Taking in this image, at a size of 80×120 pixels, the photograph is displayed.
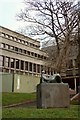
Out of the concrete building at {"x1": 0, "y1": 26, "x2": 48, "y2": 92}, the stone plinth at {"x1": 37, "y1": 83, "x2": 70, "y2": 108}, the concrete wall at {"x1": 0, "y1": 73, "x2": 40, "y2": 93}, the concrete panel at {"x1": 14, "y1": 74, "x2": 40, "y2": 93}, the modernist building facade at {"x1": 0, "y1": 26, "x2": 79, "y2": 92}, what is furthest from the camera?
the modernist building facade at {"x1": 0, "y1": 26, "x2": 79, "y2": 92}

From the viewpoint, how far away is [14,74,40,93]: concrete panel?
49844mm

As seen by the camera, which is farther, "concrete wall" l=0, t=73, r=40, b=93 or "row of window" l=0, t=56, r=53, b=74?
"row of window" l=0, t=56, r=53, b=74

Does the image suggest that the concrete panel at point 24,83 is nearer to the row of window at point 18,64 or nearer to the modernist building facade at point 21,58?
the modernist building facade at point 21,58

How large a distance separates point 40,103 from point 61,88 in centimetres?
123

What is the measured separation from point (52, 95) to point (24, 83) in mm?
39170

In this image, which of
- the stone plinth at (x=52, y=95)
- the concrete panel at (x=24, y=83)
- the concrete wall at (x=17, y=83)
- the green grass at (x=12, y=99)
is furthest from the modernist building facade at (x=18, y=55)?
the stone plinth at (x=52, y=95)

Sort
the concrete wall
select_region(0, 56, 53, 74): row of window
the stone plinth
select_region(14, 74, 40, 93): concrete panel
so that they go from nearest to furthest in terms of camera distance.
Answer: the stone plinth < the concrete wall < select_region(14, 74, 40, 93): concrete panel < select_region(0, 56, 53, 74): row of window

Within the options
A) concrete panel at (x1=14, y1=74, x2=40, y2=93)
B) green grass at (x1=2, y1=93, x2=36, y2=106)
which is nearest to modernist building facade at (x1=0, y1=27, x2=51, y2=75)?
concrete panel at (x1=14, y1=74, x2=40, y2=93)

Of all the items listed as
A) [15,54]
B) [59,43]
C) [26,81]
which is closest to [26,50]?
[15,54]

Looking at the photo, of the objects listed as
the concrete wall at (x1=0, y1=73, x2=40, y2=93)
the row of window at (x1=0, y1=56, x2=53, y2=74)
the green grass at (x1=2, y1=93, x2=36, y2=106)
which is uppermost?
the row of window at (x1=0, y1=56, x2=53, y2=74)

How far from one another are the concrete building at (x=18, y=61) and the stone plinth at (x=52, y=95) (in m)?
33.4

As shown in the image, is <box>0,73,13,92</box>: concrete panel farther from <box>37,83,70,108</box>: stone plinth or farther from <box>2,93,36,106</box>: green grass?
<box>37,83,70,108</box>: stone plinth

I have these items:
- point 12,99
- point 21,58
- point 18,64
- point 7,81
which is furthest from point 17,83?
point 12,99

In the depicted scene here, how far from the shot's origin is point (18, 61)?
63312 mm
